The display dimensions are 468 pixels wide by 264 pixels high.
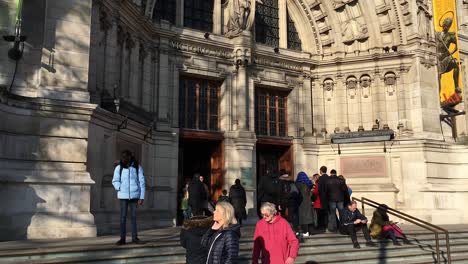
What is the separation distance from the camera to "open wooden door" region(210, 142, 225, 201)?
→ 63.9ft

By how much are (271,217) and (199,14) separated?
1590cm

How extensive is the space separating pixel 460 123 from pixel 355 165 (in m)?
5.81

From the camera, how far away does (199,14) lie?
68.0ft

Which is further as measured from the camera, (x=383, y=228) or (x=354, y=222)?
(x=383, y=228)

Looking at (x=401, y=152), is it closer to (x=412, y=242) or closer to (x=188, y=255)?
(x=412, y=242)

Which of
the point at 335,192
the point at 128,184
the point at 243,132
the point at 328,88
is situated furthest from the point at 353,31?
the point at 128,184

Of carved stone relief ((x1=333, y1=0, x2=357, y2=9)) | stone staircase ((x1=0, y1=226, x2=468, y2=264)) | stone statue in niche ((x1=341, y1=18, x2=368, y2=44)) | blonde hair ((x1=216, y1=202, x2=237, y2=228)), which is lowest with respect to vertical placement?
stone staircase ((x1=0, y1=226, x2=468, y2=264))

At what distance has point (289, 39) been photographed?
22.6 meters

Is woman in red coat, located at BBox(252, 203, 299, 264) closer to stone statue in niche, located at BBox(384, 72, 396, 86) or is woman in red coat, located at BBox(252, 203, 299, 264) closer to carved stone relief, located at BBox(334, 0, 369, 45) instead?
stone statue in niche, located at BBox(384, 72, 396, 86)

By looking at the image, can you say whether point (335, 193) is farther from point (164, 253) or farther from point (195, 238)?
point (195, 238)

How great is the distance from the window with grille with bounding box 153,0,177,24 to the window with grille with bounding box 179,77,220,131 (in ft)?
8.69

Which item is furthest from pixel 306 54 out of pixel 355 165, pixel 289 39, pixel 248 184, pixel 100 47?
pixel 100 47

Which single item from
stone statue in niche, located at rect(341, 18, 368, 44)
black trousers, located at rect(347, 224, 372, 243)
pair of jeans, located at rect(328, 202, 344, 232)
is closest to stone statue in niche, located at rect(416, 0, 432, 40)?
stone statue in niche, located at rect(341, 18, 368, 44)

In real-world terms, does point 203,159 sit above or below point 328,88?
below
